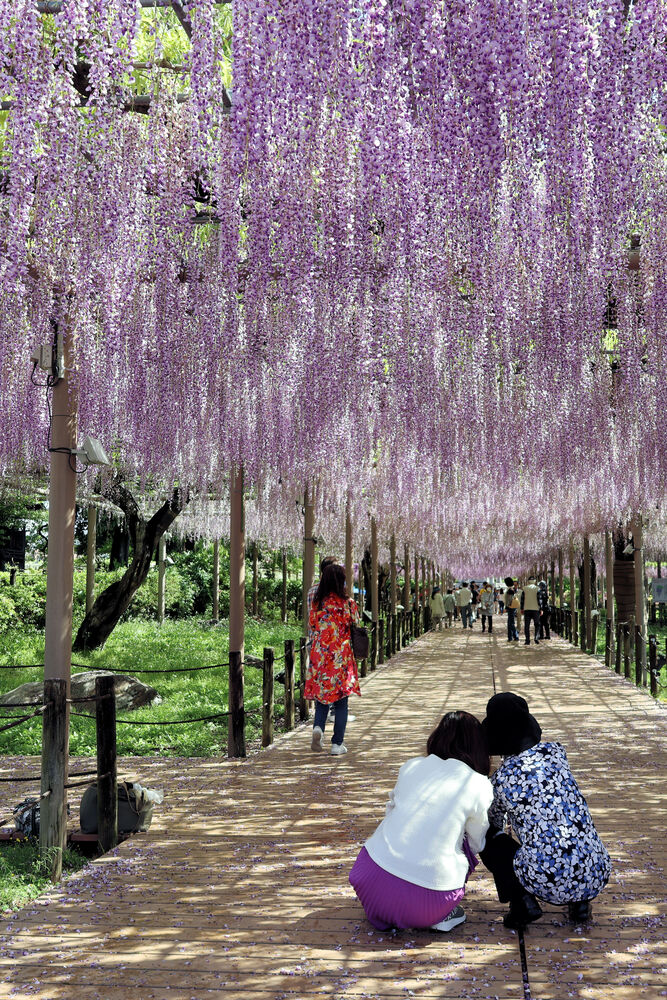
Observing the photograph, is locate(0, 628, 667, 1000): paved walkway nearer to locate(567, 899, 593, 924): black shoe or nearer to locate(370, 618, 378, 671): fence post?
locate(567, 899, 593, 924): black shoe

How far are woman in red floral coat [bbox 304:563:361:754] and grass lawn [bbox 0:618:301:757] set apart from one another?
1175mm

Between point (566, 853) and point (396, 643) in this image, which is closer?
point (566, 853)

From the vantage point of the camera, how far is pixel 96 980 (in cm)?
272

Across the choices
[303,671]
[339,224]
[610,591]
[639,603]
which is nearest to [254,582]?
[610,591]

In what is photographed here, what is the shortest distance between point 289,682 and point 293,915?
4150 mm

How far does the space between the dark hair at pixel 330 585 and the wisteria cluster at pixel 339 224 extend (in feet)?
4.56

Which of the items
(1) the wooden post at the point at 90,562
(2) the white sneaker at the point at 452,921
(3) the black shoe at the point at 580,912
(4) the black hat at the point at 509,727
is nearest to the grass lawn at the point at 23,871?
(2) the white sneaker at the point at 452,921

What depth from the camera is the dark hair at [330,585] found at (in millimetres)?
6383

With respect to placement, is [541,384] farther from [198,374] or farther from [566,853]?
[566,853]

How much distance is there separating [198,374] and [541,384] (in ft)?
8.98

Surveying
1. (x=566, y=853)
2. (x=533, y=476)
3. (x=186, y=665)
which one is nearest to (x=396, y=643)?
(x=186, y=665)

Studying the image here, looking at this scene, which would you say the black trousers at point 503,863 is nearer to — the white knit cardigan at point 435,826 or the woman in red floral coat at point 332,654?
the white knit cardigan at point 435,826

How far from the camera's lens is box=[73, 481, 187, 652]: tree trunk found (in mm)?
12102

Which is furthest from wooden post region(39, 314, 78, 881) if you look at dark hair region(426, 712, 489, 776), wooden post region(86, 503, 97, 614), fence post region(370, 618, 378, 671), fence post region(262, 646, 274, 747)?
fence post region(370, 618, 378, 671)
